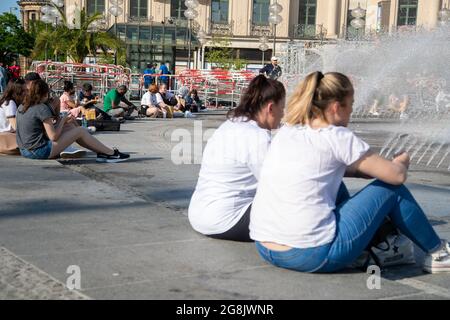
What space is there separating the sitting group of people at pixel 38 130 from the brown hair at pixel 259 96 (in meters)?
4.45

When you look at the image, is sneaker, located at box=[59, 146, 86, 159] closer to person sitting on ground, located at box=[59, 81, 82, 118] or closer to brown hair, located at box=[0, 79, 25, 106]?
brown hair, located at box=[0, 79, 25, 106]

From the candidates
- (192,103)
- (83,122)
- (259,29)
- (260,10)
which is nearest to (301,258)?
(83,122)

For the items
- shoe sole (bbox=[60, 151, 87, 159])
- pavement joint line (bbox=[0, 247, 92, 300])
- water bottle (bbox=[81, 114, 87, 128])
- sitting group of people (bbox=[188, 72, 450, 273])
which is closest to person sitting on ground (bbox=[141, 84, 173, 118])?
water bottle (bbox=[81, 114, 87, 128])

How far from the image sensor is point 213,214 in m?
4.80

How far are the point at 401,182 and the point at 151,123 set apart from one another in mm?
14343

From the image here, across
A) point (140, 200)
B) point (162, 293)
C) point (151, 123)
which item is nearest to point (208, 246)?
point (162, 293)

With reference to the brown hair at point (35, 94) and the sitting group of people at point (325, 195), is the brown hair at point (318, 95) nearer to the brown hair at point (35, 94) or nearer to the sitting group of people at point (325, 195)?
the sitting group of people at point (325, 195)

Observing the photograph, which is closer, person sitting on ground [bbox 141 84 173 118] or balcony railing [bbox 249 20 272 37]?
person sitting on ground [bbox 141 84 173 118]

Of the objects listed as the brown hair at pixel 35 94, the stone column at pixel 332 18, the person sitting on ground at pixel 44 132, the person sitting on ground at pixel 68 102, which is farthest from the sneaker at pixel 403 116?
the stone column at pixel 332 18

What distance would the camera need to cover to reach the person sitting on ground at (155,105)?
66.9 feet

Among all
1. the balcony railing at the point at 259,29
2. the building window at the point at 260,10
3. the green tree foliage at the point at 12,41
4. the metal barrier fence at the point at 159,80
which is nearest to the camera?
the metal barrier fence at the point at 159,80

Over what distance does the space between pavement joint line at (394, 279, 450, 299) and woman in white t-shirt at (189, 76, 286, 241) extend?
3.73ft

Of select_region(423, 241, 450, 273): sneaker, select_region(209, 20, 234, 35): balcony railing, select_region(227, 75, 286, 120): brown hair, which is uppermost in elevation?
select_region(209, 20, 234, 35): balcony railing

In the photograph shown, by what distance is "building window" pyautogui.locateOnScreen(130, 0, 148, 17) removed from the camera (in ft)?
191
